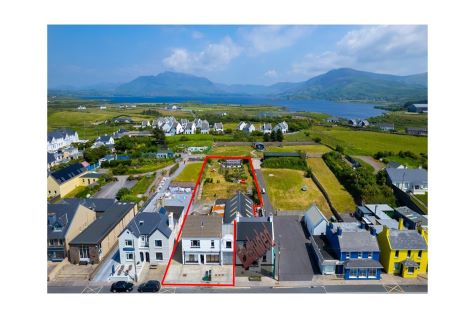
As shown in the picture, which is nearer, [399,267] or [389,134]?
[399,267]

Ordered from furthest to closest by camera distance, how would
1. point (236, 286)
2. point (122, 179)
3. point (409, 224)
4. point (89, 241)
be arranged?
1. point (122, 179)
2. point (409, 224)
3. point (89, 241)
4. point (236, 286)

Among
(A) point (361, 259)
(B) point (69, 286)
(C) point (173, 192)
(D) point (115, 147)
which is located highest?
(D) point (115, 147)

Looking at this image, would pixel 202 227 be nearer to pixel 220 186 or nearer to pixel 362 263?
pixel 362 263

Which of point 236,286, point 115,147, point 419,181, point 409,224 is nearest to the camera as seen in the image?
point 236,286

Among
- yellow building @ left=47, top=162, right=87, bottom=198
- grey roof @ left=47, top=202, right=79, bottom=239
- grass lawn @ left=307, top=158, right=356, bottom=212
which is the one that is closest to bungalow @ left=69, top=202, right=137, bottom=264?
grey roof @ left=47, top=202, right=79, bottom=239

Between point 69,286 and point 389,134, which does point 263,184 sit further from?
point 389,134

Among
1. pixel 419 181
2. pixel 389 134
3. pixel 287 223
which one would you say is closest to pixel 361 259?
pixel 287 223
